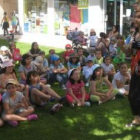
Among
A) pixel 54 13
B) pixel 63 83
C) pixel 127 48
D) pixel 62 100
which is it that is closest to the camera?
pixel 127 48

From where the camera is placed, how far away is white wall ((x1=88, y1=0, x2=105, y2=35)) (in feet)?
58.1

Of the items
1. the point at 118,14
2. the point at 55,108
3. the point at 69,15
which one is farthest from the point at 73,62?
the point at 69,15

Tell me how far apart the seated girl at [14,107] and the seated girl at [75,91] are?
104 centimetres

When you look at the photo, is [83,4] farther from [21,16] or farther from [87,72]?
[87,72]

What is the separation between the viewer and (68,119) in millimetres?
6211

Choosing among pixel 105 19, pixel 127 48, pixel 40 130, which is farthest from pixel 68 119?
pixel 105 19

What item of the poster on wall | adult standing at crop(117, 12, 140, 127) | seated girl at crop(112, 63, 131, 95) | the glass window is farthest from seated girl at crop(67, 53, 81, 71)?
the glass window

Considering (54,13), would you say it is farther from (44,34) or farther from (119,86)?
(119,86)

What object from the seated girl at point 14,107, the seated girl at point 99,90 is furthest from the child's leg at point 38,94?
the seated girl at point 99,90

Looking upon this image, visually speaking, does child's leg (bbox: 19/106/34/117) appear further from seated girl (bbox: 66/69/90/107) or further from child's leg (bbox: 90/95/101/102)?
child's leg (bbox: 90/95/101/102)

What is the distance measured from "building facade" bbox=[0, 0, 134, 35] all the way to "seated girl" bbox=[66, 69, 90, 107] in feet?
34.0

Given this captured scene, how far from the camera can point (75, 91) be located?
23.4 feet

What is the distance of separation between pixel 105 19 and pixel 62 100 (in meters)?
11.4

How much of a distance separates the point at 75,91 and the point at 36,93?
3.06ft
